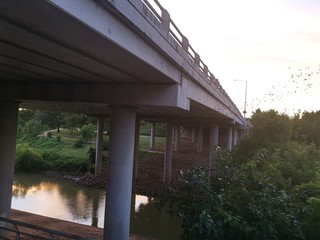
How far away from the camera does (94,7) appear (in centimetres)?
593

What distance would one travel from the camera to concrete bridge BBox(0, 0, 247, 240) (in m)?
5.97

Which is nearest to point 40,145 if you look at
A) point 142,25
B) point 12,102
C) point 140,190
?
point 140,190

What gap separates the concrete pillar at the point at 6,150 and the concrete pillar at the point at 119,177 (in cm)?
389

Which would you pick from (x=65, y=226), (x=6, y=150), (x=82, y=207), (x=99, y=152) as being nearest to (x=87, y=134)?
(x=99, y=152)

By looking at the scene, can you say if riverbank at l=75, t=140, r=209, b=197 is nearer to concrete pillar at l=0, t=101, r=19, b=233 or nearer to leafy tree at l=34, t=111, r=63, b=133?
concrete pillar at l=0, t=101, r=19, b=233

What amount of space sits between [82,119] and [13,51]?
→ 56138 mm

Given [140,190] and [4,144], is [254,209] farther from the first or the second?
[140,190]

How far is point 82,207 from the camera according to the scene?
23.1 metres

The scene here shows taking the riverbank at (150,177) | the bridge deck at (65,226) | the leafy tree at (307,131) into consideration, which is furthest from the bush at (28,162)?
the leafy tree at (307,131)

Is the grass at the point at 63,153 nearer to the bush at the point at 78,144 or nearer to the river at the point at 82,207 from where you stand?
the bush at the point at 78,144

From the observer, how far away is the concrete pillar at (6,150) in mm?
13305

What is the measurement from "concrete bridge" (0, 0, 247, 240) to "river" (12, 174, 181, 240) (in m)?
7.31

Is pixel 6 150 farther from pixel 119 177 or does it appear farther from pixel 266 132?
pixel 266 132

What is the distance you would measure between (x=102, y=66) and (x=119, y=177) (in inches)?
158
